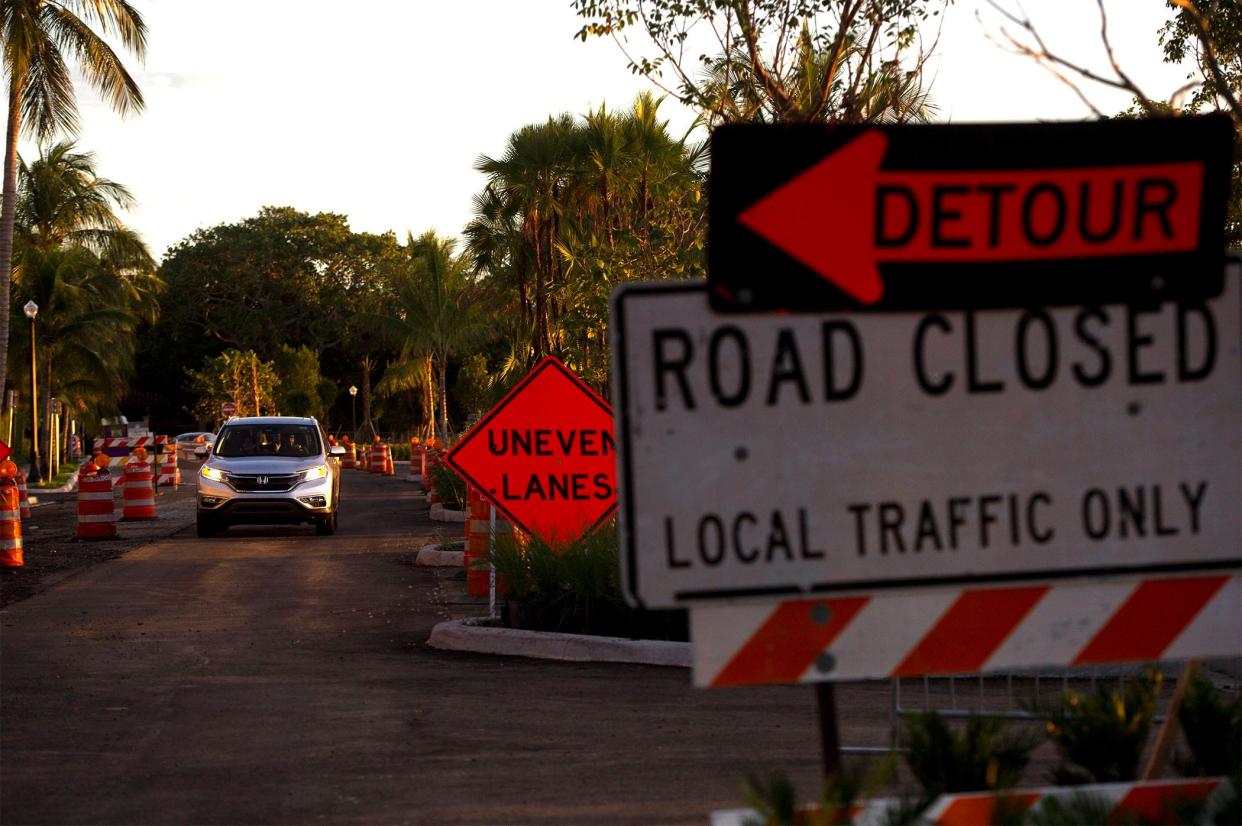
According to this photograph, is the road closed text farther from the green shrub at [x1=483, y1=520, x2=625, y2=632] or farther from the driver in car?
the driver in car

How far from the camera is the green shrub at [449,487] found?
28.8m

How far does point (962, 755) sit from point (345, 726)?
17.1ft

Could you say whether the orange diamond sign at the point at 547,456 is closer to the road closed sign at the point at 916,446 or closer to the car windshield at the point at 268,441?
the road closed sign at the point at 916,446

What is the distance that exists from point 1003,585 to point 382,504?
31232 millimetres

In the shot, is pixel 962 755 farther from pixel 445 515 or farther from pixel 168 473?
pixel 168 473

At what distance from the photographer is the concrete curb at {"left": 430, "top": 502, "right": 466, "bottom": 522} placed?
28531 millimetres

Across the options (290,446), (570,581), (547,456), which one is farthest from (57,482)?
(570,581)

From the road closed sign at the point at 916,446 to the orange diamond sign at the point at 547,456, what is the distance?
8853 millimetres

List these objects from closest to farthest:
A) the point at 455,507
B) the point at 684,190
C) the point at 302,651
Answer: the point at 302,651 → the point at 684,190 → the point at 455,507

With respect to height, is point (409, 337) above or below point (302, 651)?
above

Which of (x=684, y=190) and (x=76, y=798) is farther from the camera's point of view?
(x=684, y=190)

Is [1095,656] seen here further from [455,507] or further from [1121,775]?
[455,507]

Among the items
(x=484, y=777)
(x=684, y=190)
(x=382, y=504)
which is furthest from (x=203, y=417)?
(x=484, y=777)

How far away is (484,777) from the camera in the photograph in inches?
299
